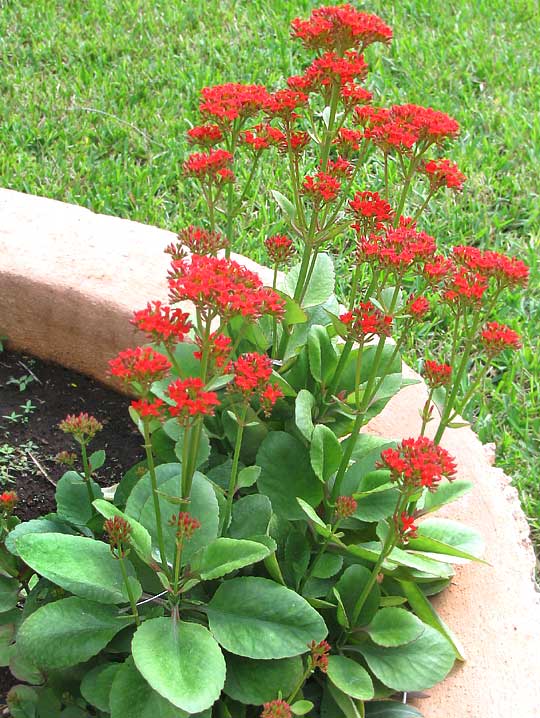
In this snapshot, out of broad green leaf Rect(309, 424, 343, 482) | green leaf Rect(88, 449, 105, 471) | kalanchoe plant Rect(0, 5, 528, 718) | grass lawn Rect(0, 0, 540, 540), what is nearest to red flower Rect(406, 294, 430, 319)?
kalanchoe plant Rect(0, 5, 528, 718)

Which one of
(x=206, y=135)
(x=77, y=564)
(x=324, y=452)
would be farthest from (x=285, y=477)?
(x=206, y=135)

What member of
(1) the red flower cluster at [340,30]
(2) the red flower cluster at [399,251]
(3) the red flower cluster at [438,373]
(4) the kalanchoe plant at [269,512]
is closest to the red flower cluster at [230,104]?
(4) the kalanchoe plant at [269,512]

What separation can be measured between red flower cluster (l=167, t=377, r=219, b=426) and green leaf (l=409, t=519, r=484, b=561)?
2.27 ft

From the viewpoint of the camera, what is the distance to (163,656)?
1465 mm

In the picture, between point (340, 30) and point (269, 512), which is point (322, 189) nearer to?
point (340, 30)

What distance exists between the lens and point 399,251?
1.56 m

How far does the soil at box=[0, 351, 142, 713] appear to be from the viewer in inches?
89.1

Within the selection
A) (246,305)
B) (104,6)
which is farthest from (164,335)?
(104,6)

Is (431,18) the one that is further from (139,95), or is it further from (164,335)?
(164,335)

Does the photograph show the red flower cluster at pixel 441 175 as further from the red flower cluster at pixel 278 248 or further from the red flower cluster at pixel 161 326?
the red flower cluster at pixel 161 326

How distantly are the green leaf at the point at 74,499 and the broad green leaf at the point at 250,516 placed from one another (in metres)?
0.31

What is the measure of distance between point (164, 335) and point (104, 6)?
378 centimetres

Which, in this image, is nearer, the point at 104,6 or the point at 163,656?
the point at 163,656

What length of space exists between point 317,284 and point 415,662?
845 mm
